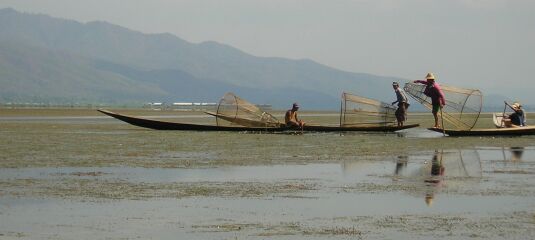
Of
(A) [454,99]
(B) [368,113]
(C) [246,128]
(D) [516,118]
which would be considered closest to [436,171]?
(A) [454,99]

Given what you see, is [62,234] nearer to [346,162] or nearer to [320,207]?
[320,207]

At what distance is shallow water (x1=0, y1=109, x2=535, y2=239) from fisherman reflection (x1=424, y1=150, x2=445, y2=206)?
0.09ft

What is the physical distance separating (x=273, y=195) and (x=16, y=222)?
5100 mm

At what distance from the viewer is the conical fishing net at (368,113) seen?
40781 mm

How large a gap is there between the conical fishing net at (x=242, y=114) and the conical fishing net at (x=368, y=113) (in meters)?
3.04

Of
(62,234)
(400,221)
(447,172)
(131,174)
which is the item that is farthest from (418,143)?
(62,234)

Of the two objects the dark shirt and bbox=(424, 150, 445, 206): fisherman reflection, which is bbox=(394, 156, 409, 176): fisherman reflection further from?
the dark shirt

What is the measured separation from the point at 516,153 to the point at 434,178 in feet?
29.7

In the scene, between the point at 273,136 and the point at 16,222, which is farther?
the point at 273,136

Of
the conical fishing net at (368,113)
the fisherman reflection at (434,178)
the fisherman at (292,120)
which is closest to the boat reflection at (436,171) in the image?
the fisherman reflection at (434,178)

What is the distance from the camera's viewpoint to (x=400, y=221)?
14516 mm

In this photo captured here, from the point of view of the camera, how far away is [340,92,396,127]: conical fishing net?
134ft

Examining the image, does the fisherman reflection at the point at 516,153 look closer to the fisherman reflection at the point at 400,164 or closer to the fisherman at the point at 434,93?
the fisherman reflection at the point at 400,164

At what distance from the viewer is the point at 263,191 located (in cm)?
1838
